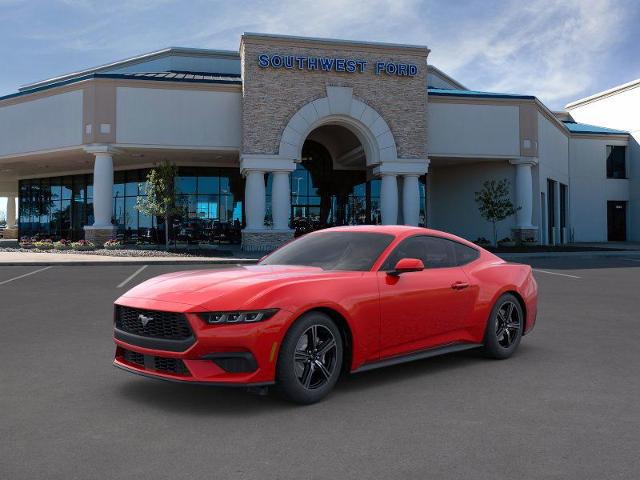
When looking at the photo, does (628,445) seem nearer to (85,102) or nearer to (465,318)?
(465,318)

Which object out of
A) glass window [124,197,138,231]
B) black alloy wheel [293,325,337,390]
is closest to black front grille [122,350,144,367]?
black alloy wheel [293,325,337,390]

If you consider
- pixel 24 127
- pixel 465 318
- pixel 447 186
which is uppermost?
pixel 24 127

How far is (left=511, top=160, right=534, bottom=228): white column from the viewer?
105 ft

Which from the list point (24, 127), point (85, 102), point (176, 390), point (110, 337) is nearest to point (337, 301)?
point (176, 390)

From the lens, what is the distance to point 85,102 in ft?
93.0

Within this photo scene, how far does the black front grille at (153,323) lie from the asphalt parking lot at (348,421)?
1.86ft

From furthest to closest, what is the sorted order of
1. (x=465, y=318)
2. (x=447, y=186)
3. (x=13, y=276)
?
1. (x=447, y=186)
2. (x=13, y=276)
3. (x=465, y=318)

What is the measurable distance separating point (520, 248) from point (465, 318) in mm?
24863

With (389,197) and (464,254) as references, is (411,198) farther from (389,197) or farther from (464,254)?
(464,254)

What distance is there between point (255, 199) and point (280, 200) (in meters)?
1.17

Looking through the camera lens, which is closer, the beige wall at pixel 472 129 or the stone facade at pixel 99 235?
the stone facade at pixel 99 235

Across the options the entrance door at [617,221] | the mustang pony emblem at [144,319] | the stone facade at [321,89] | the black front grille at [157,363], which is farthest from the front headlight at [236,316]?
the entrance door at [617,221]

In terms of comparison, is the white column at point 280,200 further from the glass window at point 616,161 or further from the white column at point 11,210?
the white column at point 11,210

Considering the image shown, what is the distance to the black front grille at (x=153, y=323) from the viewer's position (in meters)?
4.48
